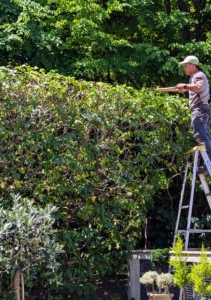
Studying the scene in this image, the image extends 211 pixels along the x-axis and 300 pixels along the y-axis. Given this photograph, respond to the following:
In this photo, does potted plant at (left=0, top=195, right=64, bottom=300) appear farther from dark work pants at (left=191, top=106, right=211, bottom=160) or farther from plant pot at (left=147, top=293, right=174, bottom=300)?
dark work pants at (left=191, top=106, right=211, bottom=160)

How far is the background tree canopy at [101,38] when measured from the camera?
10594mm

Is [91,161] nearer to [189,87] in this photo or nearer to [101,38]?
[189,87]

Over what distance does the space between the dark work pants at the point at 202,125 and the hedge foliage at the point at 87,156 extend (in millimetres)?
407

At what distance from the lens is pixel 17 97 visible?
22.8 feet

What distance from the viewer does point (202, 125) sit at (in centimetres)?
780

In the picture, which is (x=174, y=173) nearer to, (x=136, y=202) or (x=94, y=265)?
(x=136, y=202)

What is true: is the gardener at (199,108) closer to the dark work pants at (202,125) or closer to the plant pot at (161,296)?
the dark work pants at (202,125)

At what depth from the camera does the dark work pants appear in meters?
7.77

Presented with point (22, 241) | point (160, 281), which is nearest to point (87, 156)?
point (160, 281)

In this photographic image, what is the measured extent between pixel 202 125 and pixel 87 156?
176 cm

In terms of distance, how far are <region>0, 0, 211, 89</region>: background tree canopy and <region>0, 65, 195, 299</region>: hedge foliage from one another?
274 cm

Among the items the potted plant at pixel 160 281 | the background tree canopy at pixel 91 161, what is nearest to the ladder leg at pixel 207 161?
the background tree canopy at pixel 91 161

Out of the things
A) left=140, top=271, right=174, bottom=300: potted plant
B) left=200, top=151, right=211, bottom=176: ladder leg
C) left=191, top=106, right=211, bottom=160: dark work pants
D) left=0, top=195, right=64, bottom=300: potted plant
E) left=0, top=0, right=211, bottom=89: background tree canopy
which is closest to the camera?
left=0, top=195, right=64, bottom=300: potted plant

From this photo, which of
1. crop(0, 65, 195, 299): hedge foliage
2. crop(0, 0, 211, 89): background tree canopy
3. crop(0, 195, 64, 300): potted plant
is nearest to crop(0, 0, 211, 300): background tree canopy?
crop(0, 65, 195, 299): hedge foliage
